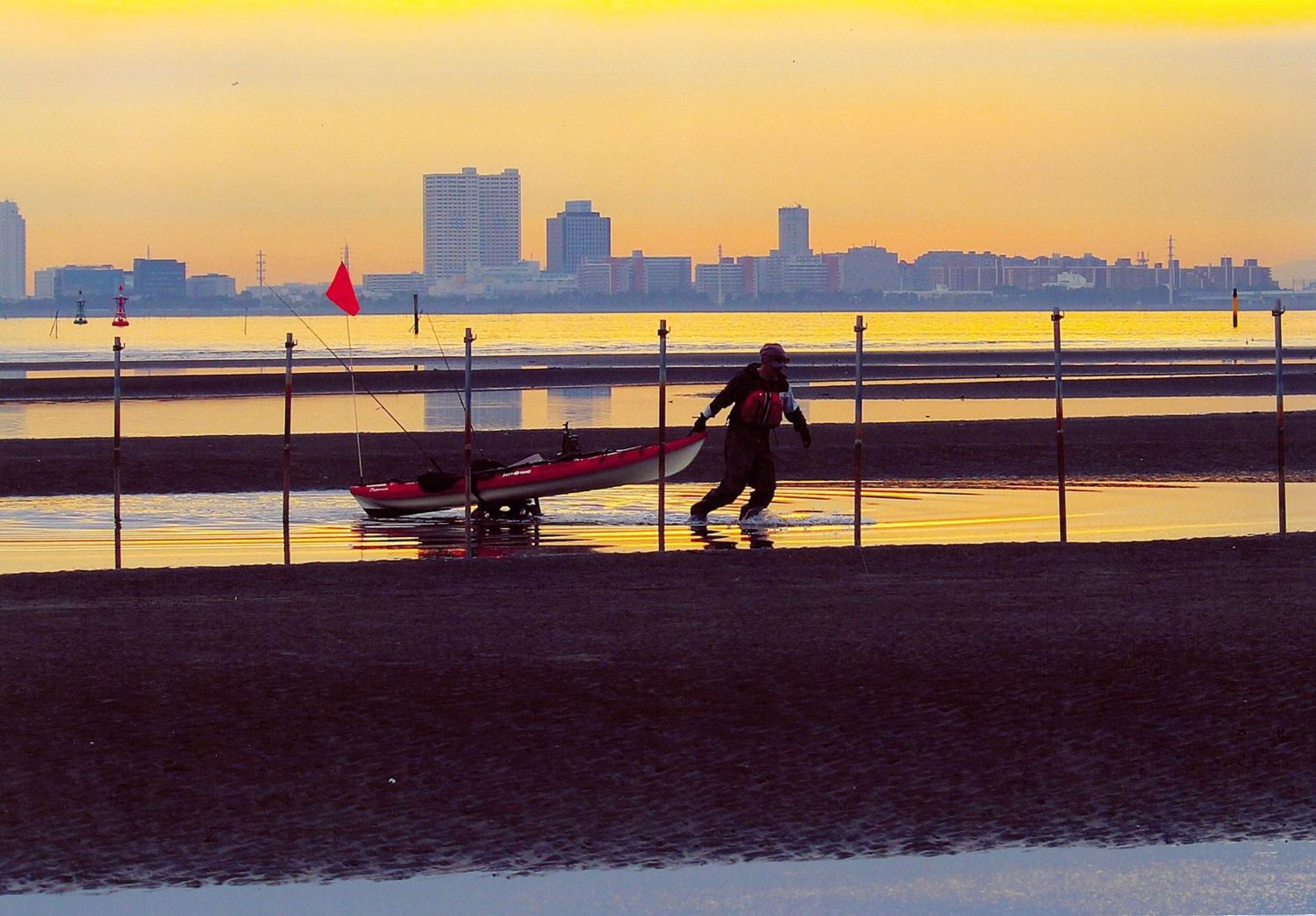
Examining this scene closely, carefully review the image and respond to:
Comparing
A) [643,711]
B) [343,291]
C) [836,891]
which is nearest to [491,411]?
[343,291]

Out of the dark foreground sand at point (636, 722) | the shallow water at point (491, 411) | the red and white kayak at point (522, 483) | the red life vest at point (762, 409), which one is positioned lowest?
the dark foreground sand at point (636, 722)

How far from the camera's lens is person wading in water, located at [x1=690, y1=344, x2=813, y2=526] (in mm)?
20312

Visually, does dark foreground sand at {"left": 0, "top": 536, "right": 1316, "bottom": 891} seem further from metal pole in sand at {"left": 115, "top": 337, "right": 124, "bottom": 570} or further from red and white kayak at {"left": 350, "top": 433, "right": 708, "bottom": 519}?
red and white kayak at {"left": 350, "top": 433, "right": 708, "bottom": 519}

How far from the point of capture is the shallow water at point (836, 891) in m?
6.51

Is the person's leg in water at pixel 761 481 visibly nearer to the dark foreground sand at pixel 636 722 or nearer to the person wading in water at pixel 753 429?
the person wading in water at pixel 753 429

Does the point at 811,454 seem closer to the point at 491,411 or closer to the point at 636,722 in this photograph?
the point at 491,411

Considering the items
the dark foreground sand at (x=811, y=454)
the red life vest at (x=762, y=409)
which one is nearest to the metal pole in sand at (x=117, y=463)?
the red life vest at (x=762, y=409)

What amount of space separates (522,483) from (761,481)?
2.40m

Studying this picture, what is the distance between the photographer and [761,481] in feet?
67.6

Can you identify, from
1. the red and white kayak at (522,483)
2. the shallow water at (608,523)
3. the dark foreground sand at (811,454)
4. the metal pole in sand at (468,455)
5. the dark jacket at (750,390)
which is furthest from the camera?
the dark foreground sand at (811,454)

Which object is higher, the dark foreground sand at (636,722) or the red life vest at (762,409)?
the red life vest at (762,409)

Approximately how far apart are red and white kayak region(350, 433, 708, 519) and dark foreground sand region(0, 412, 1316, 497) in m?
3.79

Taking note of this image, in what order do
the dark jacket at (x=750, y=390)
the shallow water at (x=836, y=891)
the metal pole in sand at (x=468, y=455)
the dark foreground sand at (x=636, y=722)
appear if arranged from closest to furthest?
1. the shallow water at (x=836, y=891)
2. the dark foreground sand at (x=636, y=722)
3. the metal pole in sand at (x=468, y=455)
4. the dark jacket at (x=750, y=390)

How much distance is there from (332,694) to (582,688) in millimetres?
1193
